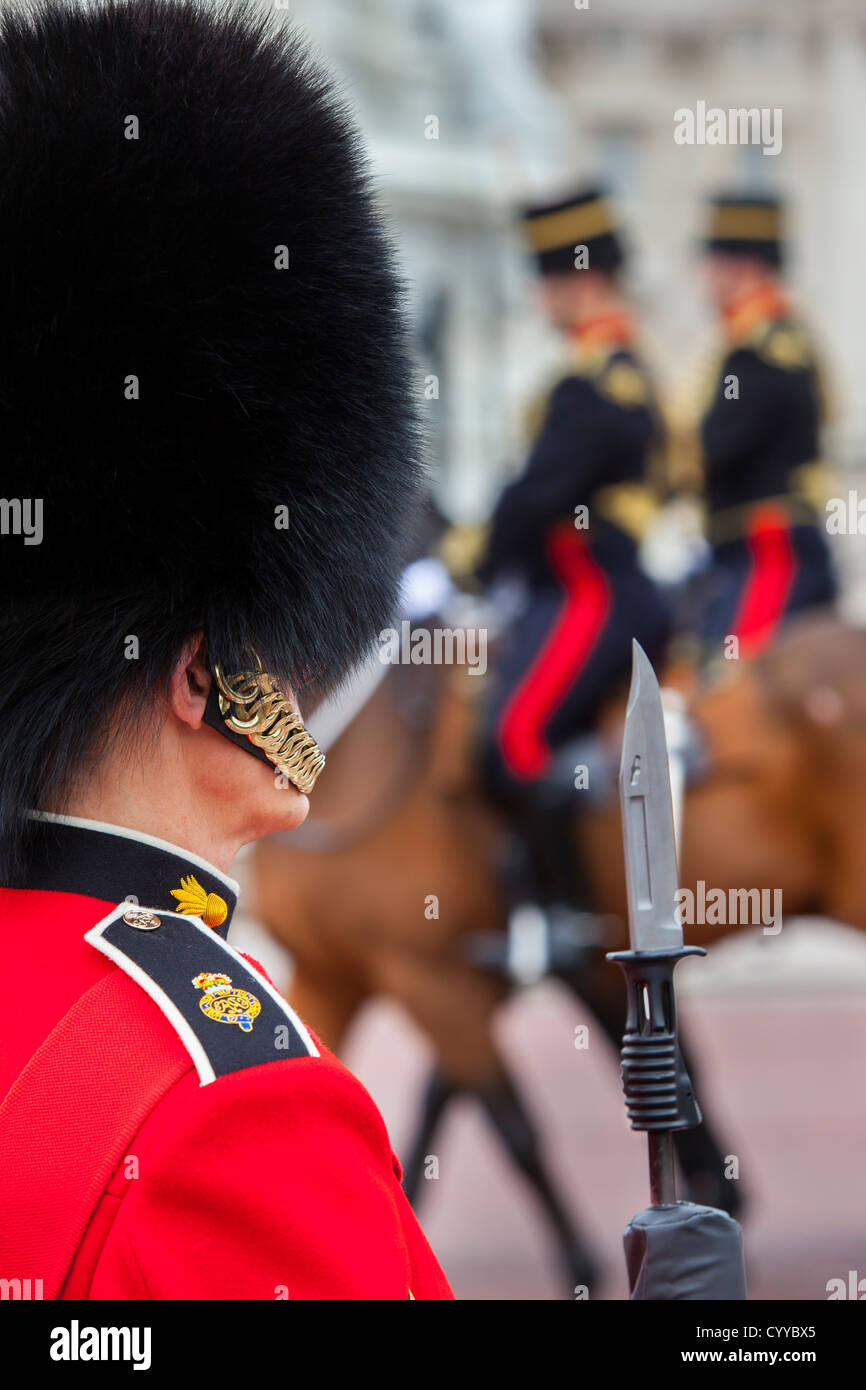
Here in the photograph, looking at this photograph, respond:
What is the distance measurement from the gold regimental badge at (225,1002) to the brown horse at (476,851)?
118 inches

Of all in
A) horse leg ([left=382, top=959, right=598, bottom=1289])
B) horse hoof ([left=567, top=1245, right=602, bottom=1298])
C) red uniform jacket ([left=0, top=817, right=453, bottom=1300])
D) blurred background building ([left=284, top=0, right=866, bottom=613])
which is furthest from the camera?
blurred background building ([left=284, top=0, right=866, bottom=613])

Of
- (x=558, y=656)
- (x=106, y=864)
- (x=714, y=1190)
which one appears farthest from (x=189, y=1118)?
(x=558, y=656)

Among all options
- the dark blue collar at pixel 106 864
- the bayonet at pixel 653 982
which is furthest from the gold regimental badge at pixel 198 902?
the bayonet at pixel 653 982

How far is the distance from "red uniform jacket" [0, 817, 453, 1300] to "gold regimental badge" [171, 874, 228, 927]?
13 millimetres

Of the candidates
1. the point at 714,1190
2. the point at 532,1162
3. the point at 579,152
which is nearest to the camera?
the point at 714,1190

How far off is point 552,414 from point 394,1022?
15.5 feet

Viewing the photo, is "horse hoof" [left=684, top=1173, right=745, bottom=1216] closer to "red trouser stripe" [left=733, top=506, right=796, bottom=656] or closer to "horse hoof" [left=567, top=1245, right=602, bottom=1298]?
"horse hoof" [left=567, top=1245, right=602, bottom=1298]

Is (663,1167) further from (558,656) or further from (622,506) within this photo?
(622,506)

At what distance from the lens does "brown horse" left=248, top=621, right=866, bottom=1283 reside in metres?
4.02

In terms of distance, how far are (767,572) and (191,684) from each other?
337cm

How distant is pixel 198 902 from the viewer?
3.98 feet

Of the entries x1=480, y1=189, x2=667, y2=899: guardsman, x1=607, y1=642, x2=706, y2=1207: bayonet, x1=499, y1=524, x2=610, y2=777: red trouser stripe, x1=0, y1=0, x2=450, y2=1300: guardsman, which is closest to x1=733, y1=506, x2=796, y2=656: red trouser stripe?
x1=480, y1=189, x2=667, y2=899: guardsman

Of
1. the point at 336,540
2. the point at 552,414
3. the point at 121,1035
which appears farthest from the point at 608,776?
the point at 121,1035

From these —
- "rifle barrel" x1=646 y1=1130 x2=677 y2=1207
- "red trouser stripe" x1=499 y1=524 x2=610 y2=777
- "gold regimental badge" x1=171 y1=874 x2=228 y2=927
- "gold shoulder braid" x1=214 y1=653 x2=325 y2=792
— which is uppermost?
"red trouser stripe" x1=499 y1=524 x2=610 y2=777
